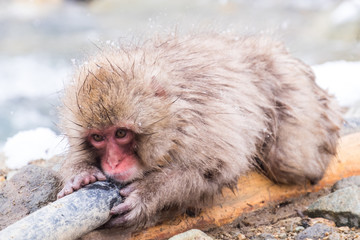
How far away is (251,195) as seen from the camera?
391 cm

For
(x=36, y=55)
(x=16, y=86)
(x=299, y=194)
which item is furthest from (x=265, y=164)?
(x=36, y=55)

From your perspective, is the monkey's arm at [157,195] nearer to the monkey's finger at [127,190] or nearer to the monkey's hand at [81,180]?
the monkey's finger at [127,190]

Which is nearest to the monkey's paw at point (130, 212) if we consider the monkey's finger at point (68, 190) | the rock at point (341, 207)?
the monkey's finger at point (68, 190)

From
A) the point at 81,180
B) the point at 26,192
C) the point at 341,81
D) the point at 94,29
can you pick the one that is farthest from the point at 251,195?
the point at 94,29

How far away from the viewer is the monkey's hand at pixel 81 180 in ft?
9.87

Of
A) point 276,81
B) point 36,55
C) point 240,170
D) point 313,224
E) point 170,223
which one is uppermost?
point 36,55

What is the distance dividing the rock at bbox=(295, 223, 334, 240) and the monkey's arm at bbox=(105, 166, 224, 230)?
618mm

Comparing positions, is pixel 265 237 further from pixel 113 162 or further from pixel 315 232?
pixel 113 162

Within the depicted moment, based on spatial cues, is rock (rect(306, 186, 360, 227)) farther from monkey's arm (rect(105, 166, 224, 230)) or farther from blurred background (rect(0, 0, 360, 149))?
blurred background (rect(0, 0, 360, 149))

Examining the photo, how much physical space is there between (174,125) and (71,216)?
0.83 metres

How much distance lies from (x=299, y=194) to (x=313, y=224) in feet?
1.77

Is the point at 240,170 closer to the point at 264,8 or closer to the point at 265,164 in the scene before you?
the point at 265,164

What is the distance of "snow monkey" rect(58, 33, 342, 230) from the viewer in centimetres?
307

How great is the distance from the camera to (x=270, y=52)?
420 cm
